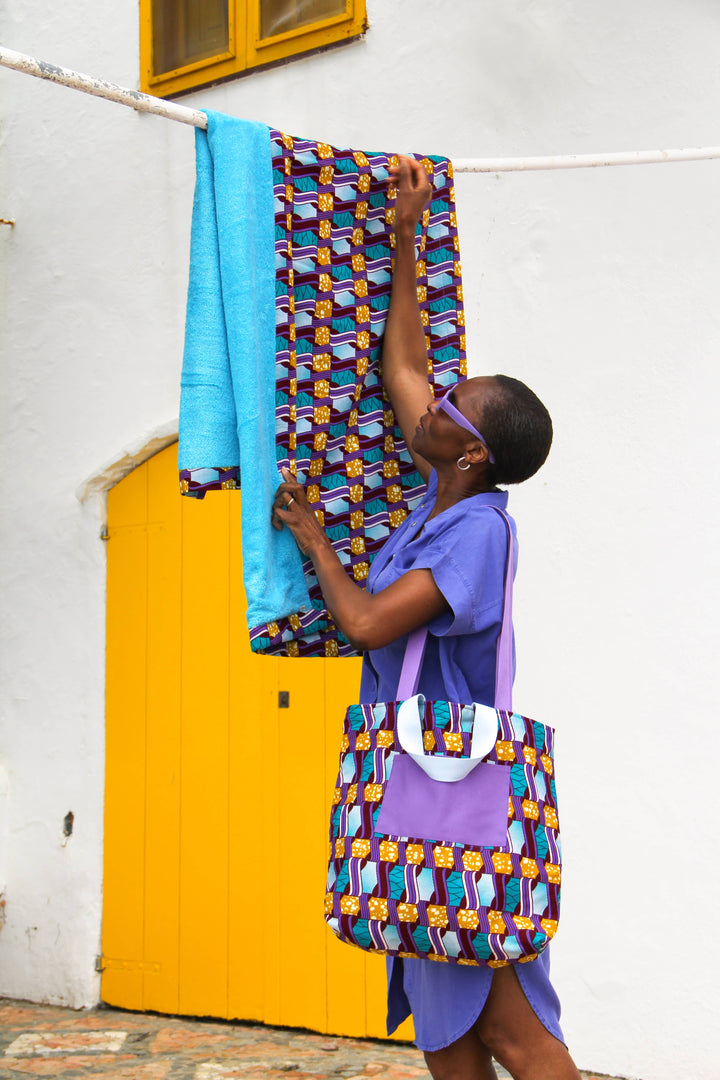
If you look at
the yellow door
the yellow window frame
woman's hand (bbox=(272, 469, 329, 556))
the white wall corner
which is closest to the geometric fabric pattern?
woman's hand (bbox=(272, 469, 329, 556))

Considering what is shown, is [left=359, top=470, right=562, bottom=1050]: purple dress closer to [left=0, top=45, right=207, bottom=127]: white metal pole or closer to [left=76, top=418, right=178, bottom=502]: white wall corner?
[left=0, top=45, right=207, bottom=127]: white metal pole

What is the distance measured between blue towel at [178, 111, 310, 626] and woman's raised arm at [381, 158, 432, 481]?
29 cm

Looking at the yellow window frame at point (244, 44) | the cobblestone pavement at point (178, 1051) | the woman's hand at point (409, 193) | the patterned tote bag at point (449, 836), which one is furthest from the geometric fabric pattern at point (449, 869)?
the yellow window frame at point (244, 44)

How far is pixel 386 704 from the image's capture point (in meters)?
2.04

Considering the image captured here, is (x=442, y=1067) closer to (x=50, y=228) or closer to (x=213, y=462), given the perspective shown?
(x=213, y=462)

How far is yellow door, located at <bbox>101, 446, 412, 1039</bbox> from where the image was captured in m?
4.24

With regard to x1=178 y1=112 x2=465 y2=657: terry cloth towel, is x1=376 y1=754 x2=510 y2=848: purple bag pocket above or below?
below

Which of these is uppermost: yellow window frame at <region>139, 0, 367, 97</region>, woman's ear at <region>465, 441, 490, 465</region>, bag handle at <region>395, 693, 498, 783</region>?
yellow window frame at <region>139, 0, 367, 97</region>

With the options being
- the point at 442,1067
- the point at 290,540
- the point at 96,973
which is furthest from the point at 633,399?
the point at 96,973

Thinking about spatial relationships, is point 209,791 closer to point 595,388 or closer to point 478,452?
point 595,388

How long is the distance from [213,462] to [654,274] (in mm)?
1923

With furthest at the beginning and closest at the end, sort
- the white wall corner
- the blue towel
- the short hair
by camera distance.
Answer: the white wall corner
the blue towel
the short hair

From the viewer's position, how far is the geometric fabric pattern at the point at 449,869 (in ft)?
6.21

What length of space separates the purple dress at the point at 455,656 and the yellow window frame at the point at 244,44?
2.74 m
